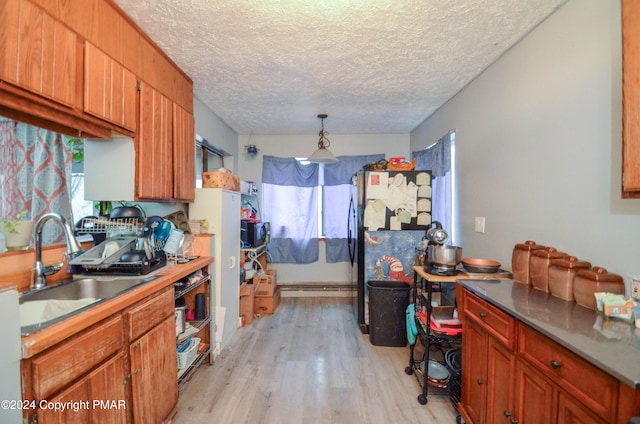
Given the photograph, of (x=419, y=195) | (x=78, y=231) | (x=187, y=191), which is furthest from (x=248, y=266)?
(x=419, y=195)

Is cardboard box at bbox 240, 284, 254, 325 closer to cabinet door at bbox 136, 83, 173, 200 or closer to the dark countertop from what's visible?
cabinet door at bbox 136, 83, 173, 200

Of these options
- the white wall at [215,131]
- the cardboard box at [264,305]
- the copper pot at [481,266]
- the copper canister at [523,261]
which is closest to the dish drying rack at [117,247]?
the white wall at [215,131]

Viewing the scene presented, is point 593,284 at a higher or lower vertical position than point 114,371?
higher

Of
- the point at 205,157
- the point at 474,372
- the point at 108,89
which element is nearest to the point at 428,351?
the point at 474,372

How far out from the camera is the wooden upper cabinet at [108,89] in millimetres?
1503

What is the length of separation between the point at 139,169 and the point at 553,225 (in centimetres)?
267

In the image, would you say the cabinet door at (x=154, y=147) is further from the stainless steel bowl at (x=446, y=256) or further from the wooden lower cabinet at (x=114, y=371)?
the stainless steel bowl at (x=446, y=256)

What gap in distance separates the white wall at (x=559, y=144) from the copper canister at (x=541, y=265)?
0.33ft

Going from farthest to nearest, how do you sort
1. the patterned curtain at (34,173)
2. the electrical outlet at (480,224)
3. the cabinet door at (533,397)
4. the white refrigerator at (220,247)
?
1. the white refrigerator at (220,247)
2. the electrical outlet at (480,224)
3. the patterned curtain at (34,173)
4. the cabinet door at (533,397)

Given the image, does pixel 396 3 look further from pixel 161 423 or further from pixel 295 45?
pixel 161 423

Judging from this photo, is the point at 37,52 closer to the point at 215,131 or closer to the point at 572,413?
the point at 215,131

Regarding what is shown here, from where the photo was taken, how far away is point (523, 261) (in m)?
1.71

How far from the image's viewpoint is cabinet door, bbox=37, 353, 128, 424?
1.02m

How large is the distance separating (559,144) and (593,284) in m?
0.84
